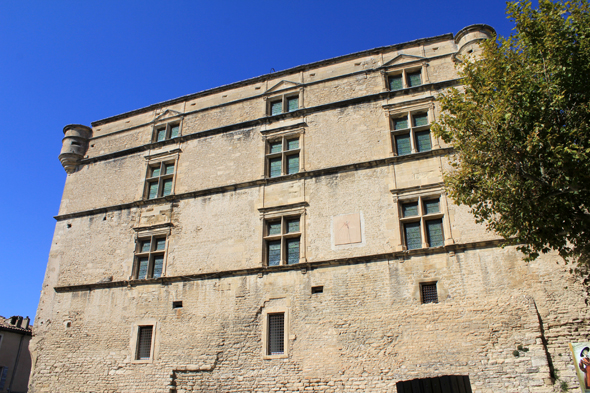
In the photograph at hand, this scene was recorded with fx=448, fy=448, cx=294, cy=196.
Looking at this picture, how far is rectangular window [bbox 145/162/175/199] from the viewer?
51.6ft

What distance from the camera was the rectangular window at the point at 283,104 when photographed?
50.8ft

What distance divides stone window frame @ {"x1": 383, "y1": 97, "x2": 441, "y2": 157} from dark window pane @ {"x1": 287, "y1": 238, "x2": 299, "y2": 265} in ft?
12.6

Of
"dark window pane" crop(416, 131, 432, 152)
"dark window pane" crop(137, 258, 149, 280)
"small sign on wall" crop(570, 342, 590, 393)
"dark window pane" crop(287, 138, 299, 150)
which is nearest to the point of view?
"small sign on wall" crop(570, 342, 590, 393)

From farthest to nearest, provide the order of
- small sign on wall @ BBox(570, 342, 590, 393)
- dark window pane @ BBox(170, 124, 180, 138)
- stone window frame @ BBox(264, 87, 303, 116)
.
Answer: dark window pane @ BBox(170, 124, 180, 138)
stone window frame @ BBox(264, 87, 303, 116)
small sign on wall @ BBox(570, 342, 590, 393)

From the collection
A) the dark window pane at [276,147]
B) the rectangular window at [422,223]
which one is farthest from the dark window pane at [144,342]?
the rectangular window at [422,223]

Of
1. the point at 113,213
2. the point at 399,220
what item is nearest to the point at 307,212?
the point at 399,220

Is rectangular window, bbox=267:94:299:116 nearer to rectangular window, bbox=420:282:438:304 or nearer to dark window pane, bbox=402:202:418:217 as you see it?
dark window pane, bbox=402:202:418:217

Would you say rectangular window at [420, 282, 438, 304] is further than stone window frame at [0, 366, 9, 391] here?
No

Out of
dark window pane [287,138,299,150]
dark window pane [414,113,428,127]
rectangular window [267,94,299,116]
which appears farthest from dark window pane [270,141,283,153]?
dark window pane [414,113,428,127]

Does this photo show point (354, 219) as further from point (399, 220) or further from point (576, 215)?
point (576, 215)

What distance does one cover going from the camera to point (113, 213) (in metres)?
15.8

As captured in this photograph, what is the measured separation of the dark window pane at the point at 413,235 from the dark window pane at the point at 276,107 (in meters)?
6.20

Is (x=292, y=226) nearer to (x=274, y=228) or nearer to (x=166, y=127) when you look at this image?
(x=274, y=228)

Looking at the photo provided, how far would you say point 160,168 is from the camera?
1614 cm
